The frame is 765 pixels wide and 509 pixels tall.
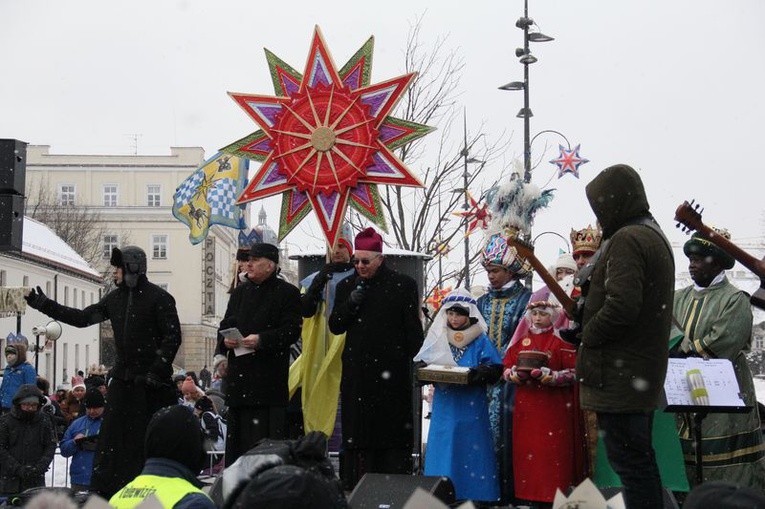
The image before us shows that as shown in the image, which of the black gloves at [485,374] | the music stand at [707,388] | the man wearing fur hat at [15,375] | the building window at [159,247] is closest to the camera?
the music stand at [707,388]

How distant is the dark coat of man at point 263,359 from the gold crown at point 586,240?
2.10 m

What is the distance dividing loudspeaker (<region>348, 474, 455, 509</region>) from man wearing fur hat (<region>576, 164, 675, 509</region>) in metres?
1.23

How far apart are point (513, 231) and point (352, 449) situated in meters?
2.56

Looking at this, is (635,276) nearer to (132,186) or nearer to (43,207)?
(43,207)

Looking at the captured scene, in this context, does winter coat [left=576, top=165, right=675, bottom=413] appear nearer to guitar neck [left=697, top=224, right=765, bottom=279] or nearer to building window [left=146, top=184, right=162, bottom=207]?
guitar neck [left=697, top=224, right=765, bottom=279]

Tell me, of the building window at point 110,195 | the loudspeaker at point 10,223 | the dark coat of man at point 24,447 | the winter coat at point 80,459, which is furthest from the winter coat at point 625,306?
the building window at point 110,195

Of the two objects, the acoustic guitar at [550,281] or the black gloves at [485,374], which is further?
the black gloves at [485,374]

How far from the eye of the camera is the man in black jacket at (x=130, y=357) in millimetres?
7859

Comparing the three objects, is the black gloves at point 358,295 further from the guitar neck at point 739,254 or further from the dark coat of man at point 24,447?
the dark coat of man at point 24,447

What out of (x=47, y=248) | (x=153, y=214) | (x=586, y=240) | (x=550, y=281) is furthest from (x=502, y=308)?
(x=153, y=214)

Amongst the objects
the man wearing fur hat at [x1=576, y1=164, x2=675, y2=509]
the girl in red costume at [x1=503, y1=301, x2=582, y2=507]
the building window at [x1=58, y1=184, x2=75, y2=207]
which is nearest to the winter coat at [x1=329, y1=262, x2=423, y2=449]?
the girl in red costume at [x1=503, y1=301, x2=582, y2=507]

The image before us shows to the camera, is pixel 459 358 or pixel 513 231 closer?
pixel 459 358

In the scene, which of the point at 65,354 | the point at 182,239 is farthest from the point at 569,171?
the point at 182,239

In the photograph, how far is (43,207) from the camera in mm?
65688
